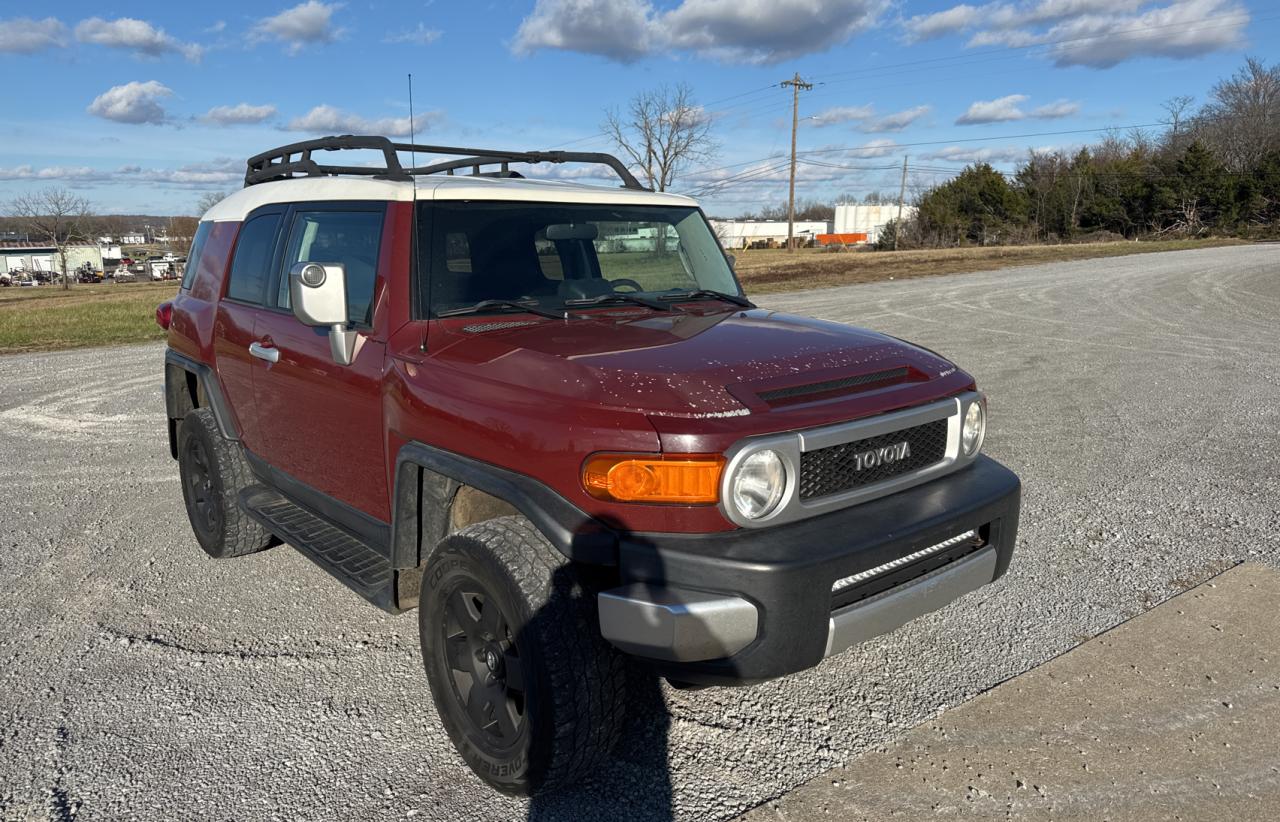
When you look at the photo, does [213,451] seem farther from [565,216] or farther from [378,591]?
[565,216]

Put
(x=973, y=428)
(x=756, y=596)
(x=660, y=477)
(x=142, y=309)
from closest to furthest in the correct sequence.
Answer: (x=756, y=596) < (x=660, y=477) < (x=973, y=428) < (x=142, y=309)

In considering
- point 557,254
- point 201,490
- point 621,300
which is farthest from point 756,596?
point 201,490

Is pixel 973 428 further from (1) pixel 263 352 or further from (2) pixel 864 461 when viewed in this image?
(1) pixel 263 352

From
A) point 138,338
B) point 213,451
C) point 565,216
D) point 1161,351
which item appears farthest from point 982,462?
point 138,338

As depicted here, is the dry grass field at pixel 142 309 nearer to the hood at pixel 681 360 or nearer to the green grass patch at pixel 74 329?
the green grass patch at pixel 74 329

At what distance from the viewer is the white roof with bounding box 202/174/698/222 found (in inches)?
141

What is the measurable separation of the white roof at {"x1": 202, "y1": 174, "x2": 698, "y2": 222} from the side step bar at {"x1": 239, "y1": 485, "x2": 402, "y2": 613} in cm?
145

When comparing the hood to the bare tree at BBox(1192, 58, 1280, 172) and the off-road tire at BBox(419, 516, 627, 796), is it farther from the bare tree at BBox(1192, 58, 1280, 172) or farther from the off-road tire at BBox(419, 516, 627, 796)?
the bare tree at BBox(1192, 58, 1280, 172)

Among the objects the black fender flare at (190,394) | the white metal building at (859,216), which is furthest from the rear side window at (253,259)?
the white metal building at (859,216)

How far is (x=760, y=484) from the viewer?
267cm

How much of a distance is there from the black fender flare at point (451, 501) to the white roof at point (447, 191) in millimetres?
1062

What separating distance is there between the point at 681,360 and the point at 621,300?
94cm

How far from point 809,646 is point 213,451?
3.54 m

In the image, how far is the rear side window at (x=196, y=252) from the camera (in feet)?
17.4
